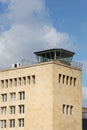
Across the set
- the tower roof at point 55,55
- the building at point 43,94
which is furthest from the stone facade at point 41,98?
the tower roof at point 55,55

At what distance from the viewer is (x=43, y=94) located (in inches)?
3501

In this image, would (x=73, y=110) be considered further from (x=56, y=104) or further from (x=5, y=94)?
(x=5, y=94)

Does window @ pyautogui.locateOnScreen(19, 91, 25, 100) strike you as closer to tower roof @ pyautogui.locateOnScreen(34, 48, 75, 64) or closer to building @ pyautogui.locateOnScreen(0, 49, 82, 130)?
building @ pyautogui.locateOnScreen(0, 49, 82, 130)

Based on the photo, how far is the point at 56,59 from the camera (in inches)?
3696

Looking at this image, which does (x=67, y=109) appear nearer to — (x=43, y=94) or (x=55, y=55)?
(x=43, y=94)

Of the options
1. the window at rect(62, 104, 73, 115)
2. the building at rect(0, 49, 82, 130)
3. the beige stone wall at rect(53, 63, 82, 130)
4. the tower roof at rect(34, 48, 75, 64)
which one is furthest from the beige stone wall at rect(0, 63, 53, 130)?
the tower roof at rect(34, 48, 75, 64)

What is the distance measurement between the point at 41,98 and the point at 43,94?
896 mm

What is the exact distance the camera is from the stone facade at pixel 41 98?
87.9 metres

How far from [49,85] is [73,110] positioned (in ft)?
27.4

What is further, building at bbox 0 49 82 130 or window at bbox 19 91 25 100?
window at bbox 19 91 25 100

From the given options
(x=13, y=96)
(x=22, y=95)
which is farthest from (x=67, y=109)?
(x=13, y=96)

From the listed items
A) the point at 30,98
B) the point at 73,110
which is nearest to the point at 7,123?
the point at 30,98

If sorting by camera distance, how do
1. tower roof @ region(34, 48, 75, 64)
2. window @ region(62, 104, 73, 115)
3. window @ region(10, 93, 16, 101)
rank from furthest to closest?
1. window @ region(10, 93, 16, 101)
2. tower roof @ region(34, 48, 75, 64)
3. window @ region(62, 104, 73, 115)

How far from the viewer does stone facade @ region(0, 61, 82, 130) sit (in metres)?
87.9
